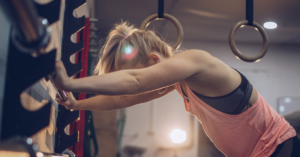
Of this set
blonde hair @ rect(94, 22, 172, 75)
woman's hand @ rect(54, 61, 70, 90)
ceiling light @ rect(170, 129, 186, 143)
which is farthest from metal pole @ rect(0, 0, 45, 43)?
ceiling light @ rect(170, 129, 186, 143)

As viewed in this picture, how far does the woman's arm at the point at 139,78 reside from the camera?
44 cm

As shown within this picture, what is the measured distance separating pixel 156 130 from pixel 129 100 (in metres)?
3.13

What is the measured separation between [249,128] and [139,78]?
0.45 metres

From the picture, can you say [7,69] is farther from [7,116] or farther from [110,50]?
[110,50]

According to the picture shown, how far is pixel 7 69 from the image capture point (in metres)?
0.30

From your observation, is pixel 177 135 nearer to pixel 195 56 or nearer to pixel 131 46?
pixel 131 46

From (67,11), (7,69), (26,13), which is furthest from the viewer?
(67,11)

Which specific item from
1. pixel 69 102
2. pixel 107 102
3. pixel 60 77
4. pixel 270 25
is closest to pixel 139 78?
pixel 60 77

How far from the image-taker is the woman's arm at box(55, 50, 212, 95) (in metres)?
0.44

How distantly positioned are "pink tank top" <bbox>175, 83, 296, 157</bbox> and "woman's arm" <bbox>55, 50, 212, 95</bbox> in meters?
0.18

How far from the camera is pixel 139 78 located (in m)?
0.53

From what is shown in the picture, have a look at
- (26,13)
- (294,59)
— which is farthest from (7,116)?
(294,59)

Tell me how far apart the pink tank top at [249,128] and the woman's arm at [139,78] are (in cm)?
18

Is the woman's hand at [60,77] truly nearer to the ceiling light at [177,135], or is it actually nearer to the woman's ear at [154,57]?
the woman's ear at [154,57]
